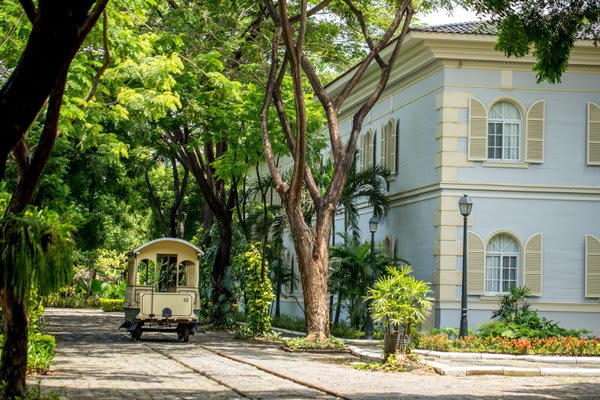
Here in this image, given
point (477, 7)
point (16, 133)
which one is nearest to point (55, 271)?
point (16, 133)

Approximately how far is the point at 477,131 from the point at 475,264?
3812 mm

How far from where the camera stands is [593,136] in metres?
30.8

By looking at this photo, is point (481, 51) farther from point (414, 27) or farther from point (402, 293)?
point (402, 293)

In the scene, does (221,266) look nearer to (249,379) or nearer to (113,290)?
(249,379)

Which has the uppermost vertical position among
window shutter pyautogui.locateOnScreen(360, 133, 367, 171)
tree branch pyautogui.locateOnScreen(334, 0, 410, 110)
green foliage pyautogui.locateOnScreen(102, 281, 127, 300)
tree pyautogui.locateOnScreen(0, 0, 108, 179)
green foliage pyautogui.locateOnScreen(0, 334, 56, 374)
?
tree branch pyautogui.locateOnScreen(334, 0, 410, 110)

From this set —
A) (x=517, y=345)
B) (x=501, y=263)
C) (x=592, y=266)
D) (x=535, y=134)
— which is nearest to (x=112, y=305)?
(x=501, y=263)

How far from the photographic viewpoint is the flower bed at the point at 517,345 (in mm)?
24781

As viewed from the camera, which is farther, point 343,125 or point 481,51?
point 343,125

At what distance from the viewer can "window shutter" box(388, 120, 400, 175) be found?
112 ft

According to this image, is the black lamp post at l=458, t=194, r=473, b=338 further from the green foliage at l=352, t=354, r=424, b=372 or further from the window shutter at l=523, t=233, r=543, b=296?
the green foliage at l=352, t=354, r=424, b=372

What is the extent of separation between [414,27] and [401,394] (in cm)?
1681

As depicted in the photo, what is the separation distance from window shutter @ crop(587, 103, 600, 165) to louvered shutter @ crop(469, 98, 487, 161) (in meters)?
3.15

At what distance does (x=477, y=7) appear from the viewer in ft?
45.4

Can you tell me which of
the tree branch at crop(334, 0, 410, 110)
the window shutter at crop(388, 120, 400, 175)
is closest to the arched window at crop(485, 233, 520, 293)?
the window shutter at crop(388, 120, 400, 175)
